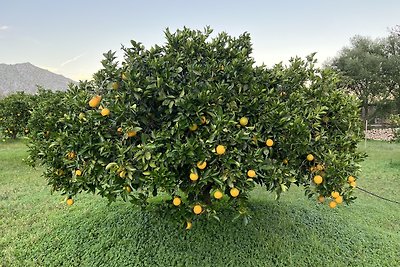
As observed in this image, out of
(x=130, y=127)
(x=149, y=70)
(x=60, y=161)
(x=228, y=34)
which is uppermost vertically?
(x=228, y=34)

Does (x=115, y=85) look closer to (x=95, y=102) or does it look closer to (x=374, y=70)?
(x=95, y=102)

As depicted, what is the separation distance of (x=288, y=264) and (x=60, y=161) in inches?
77.5

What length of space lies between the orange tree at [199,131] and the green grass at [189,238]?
0.60 meters

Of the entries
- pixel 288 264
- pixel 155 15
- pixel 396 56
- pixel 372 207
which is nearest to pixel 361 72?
pixel 396 56

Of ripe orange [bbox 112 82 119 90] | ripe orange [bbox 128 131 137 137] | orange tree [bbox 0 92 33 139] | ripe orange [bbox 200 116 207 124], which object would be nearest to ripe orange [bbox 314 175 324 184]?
ripe orange [bbox 200 116 207 124]

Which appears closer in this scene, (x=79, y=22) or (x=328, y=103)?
(x=328, y=103)

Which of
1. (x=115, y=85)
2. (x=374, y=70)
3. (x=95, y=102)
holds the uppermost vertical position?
(x=374, y=70)

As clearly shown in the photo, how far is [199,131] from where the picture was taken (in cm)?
218

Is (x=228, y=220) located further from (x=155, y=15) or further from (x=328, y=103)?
(x=155, y=15)

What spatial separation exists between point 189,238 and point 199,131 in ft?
4.13

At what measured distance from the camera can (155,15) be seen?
425cm

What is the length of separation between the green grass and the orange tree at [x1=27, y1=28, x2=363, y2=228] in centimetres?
→ 60

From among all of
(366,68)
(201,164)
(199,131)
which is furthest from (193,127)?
(366,68)

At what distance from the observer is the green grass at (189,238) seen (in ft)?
9.57
